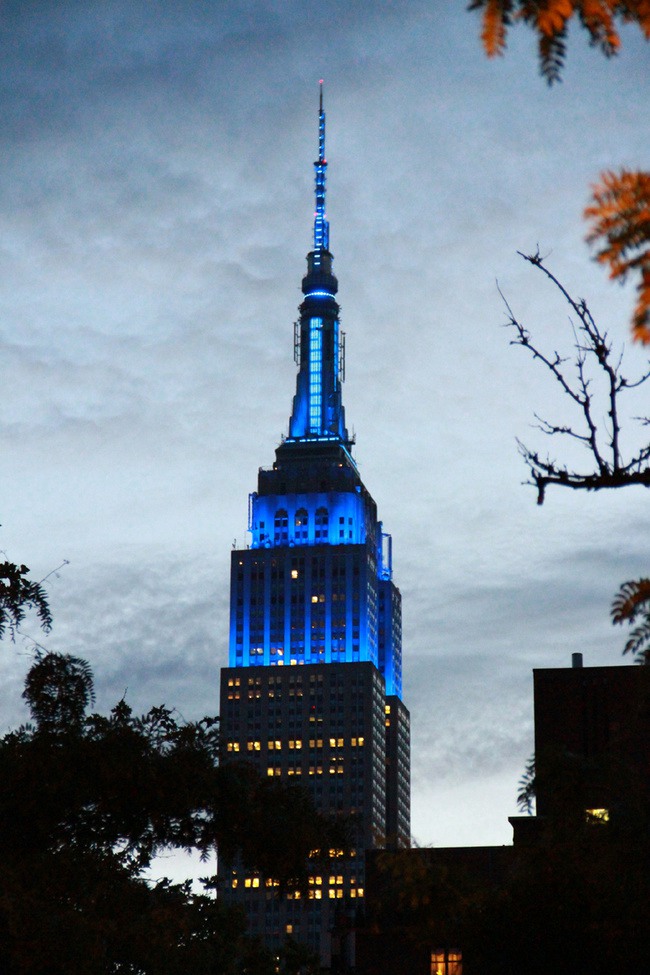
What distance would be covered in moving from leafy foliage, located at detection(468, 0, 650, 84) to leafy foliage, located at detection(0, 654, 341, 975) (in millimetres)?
19201

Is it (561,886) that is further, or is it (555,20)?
(561,886)

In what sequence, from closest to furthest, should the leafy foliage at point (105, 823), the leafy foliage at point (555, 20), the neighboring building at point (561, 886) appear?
the leafy foliage at point (555, 20), the neighboring building at point (561, 886), the leafy foliage at point (105, 823)

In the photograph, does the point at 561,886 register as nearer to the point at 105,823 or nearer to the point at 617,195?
the point at 105,823

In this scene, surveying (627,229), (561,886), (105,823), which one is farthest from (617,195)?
(105,823)

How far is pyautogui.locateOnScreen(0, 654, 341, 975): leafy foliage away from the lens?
25.1m

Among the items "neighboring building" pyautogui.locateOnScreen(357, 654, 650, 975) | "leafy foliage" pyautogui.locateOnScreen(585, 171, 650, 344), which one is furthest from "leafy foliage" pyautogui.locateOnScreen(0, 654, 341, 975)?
"leafy foliage" pyautogui.locateOnScreen(585, 171, 650, 344)

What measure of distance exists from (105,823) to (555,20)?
852 inches

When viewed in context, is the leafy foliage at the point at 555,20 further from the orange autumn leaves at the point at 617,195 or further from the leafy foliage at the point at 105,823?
the leafy foliage at the point at 105,823

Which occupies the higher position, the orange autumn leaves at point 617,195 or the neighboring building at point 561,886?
the orange autumn leaves at point 617,195

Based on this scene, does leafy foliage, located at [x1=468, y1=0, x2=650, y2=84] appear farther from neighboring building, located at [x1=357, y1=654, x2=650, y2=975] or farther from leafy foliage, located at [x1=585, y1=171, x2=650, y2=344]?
neighboring building, located at [x1=357, y1=654, x2=650, y2=975]

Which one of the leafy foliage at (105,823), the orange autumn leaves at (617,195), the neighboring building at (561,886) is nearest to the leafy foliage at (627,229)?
the orange autumn leaves at (617,195)

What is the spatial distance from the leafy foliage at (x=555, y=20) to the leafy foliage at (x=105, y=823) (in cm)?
1920

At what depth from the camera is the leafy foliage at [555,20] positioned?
7934 mm

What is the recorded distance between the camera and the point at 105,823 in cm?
2736
